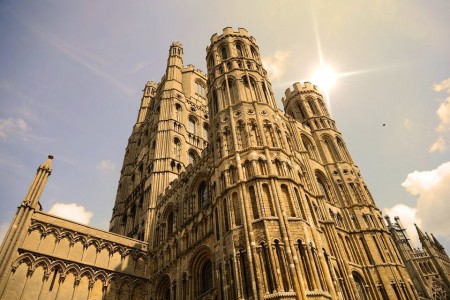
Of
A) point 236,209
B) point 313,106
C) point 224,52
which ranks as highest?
point 224,52

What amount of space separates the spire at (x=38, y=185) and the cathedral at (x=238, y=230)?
4.1 inches

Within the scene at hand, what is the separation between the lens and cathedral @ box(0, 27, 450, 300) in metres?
15.5

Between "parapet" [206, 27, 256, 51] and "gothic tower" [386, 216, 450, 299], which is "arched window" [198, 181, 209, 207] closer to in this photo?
"parapet" [206, 27, 256, 51]

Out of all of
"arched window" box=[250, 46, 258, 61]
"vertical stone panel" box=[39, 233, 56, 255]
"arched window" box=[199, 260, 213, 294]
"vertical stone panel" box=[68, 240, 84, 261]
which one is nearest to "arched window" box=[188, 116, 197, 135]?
"arched window" box=[250, 46, 258, 61]

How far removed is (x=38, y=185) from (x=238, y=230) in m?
17.0

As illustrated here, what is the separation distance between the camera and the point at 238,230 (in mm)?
16516

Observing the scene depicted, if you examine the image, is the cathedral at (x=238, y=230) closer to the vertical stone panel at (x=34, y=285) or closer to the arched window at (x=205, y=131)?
the vertical stone panel at (x=34, y=285)

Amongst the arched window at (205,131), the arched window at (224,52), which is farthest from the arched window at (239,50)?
the arched window at (205,131)

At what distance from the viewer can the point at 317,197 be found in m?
23.3

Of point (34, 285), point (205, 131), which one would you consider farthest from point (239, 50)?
point (34, 285)

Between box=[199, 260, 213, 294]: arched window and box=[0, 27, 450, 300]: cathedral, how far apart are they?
0.06 meters

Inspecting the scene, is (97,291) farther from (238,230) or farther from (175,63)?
(175,63)

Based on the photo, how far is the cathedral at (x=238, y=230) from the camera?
1549 cm

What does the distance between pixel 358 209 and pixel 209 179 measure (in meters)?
12.4
